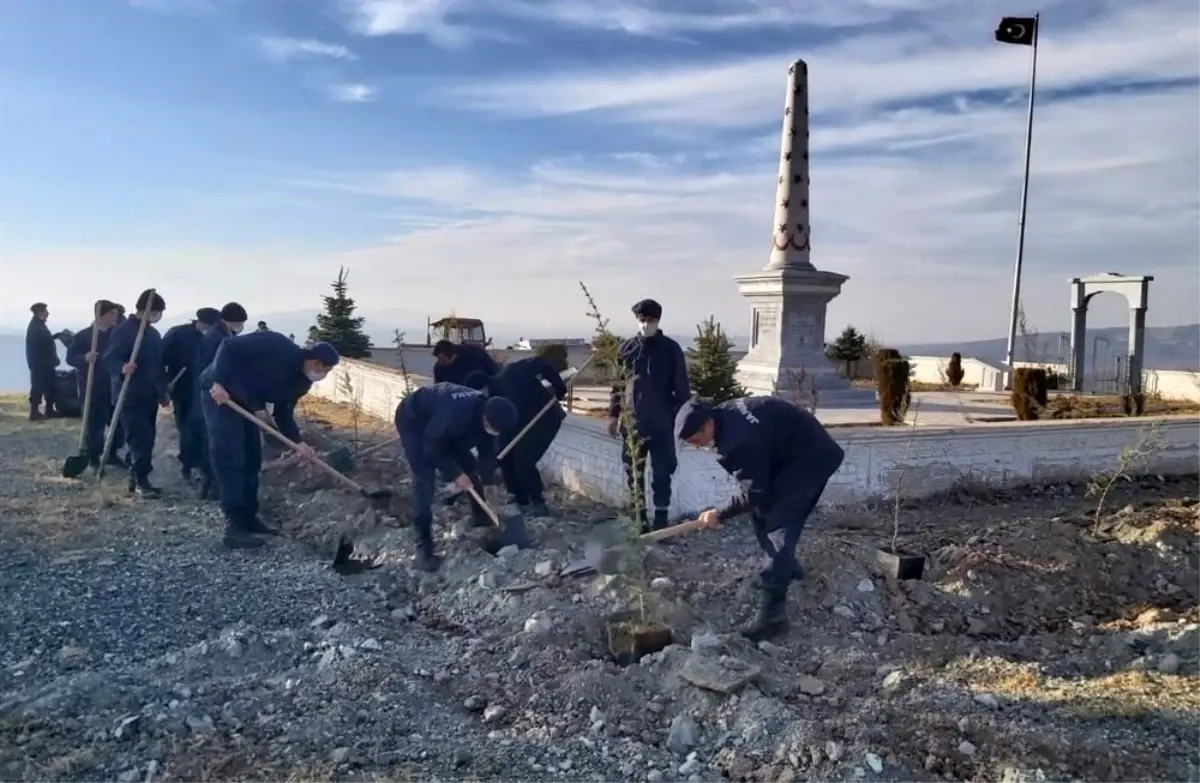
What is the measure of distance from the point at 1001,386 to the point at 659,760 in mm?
17952

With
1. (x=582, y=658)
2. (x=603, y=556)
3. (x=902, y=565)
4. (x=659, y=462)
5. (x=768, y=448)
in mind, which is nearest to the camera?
(x=582, y=658)

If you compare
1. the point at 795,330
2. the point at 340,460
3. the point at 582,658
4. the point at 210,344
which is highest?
the point at 795,330

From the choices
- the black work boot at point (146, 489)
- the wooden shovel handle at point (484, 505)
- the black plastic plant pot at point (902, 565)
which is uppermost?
the wooden shovel handle at point (484, 505)

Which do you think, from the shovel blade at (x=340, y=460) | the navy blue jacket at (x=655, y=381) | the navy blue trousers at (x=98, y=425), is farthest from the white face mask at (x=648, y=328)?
the navy blue trousers at (x=98, y=425)

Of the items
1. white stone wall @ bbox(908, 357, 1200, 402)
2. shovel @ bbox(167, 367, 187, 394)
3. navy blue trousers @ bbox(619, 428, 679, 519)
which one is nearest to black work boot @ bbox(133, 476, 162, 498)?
shovel @ bbox(167, 367, 187, 394)

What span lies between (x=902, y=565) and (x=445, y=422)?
2.83 metres

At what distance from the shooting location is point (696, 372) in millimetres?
11086

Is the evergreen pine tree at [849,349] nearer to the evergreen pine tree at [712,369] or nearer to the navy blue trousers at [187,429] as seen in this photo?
the evergreen pine tree at [712,369]

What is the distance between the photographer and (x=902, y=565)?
17.8 feet

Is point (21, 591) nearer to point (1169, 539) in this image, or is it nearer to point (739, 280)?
point (1169, 539)

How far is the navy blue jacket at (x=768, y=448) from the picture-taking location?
179 inches

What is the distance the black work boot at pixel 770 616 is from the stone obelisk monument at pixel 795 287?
9550mm

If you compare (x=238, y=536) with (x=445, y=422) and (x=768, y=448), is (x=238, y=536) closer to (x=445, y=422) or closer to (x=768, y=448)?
(x=445, y=422)

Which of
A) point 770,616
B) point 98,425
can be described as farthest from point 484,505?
point 98,425
